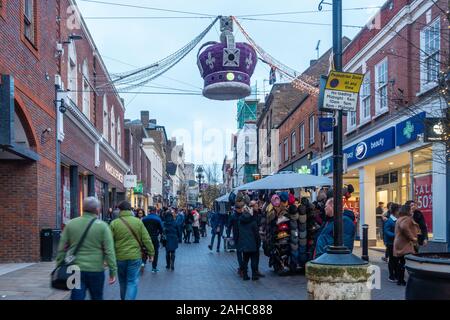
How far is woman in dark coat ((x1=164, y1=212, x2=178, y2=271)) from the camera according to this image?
47.0ft

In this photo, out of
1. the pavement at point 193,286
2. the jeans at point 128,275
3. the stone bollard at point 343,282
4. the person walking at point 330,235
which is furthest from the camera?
the pavement at point 193,286

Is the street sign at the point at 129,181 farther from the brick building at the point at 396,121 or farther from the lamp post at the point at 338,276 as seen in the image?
the lamp post at the point at 338,276

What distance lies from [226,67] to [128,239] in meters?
4.00

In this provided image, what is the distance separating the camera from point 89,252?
663cm

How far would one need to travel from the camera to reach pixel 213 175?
95.2 m

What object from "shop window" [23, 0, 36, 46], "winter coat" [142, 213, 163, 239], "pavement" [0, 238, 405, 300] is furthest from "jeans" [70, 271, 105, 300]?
"shop window" [23, 0, 36, 46]

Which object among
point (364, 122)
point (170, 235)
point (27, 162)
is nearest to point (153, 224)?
point (170, 235)

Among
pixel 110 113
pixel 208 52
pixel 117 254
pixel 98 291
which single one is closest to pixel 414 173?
pixel 208 52

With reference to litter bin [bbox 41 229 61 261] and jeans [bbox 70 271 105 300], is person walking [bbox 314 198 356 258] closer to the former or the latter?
jeans [bbox 70 271 105 300]

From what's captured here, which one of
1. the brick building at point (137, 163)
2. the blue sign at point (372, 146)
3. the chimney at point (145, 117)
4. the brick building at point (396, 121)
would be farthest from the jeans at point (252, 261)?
the chimney at point (145, 117)

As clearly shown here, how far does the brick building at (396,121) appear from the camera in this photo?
1389cm

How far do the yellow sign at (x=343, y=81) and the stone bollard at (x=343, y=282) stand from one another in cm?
217

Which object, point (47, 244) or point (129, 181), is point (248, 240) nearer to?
point (47, 244)
